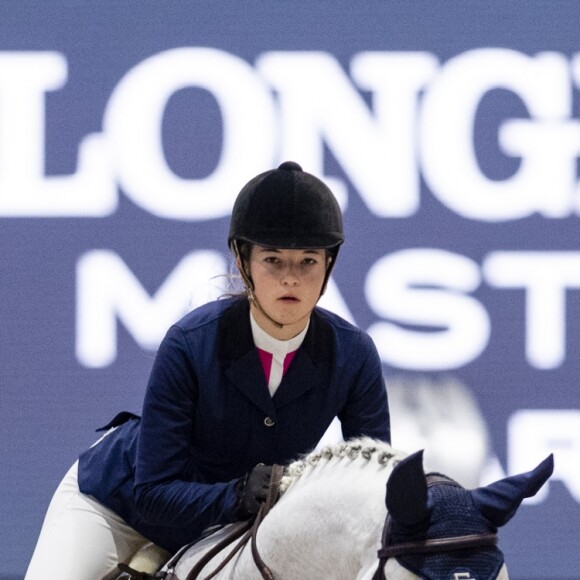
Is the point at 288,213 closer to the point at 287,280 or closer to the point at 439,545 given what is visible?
the point at 287,280

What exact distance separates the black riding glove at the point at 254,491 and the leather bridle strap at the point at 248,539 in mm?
11

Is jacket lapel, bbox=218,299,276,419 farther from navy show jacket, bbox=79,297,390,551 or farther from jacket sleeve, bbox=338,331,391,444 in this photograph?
jacket sleeve, bbox=338,331,391,444

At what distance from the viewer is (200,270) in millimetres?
3656

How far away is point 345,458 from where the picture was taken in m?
1.47

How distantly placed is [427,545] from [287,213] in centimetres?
65

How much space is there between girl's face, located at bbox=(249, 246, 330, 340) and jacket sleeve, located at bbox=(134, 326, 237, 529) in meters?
0.15

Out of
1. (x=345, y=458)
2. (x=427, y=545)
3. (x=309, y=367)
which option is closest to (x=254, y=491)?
(x=345, y=458)

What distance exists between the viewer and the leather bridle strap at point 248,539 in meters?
1.54

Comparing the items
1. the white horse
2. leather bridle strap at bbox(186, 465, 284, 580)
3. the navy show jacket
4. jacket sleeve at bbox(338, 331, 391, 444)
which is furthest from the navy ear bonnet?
jacket sleeve at bbox(338, 331, 391, 444)

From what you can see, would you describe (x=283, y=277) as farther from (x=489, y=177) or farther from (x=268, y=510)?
(x=489, y=177)

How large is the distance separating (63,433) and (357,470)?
2.37 meters

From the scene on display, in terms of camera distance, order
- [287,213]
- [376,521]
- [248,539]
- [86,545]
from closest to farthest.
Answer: [376,521]
[248,539]
[287,213]
[86,545]

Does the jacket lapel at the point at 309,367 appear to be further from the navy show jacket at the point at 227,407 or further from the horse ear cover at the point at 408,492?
the horse ear cover at the point at 408,492

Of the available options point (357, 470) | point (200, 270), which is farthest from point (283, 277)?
point (200, 270)
